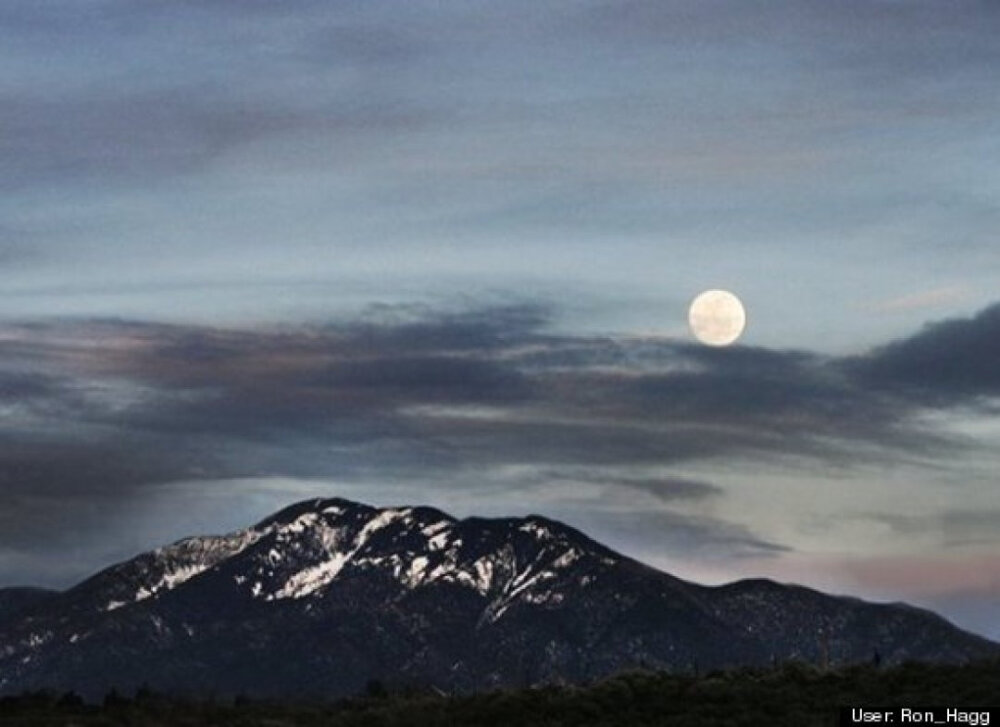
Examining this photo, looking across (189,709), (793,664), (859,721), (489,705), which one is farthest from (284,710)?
(859,721)

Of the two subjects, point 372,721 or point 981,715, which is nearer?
point 981,715

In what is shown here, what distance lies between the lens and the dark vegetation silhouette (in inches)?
3182

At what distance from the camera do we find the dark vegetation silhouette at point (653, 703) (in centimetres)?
8081

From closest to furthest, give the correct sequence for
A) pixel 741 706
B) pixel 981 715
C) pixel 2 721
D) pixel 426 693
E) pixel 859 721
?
pixel 981 715 → pixel 859 721 → pixel 741 706 → pixel 2 721 → pixel 426 693

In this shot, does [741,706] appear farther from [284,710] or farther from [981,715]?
[284,710]

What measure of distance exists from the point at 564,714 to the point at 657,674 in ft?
23.0

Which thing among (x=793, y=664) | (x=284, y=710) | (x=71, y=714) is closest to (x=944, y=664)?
(x=793, y=664)

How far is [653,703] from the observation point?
85.6 meters

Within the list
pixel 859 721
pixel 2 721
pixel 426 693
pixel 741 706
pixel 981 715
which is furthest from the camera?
pixel 426 693

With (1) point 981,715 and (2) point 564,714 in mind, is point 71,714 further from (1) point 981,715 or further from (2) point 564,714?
(1) point 981,715

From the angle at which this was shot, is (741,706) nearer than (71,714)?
Yes

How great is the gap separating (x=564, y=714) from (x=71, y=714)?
24.1m

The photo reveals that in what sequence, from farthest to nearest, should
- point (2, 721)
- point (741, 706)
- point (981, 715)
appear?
point (2, 721)
point (741, 706)
point (981, 715)

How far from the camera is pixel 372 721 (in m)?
86.1
